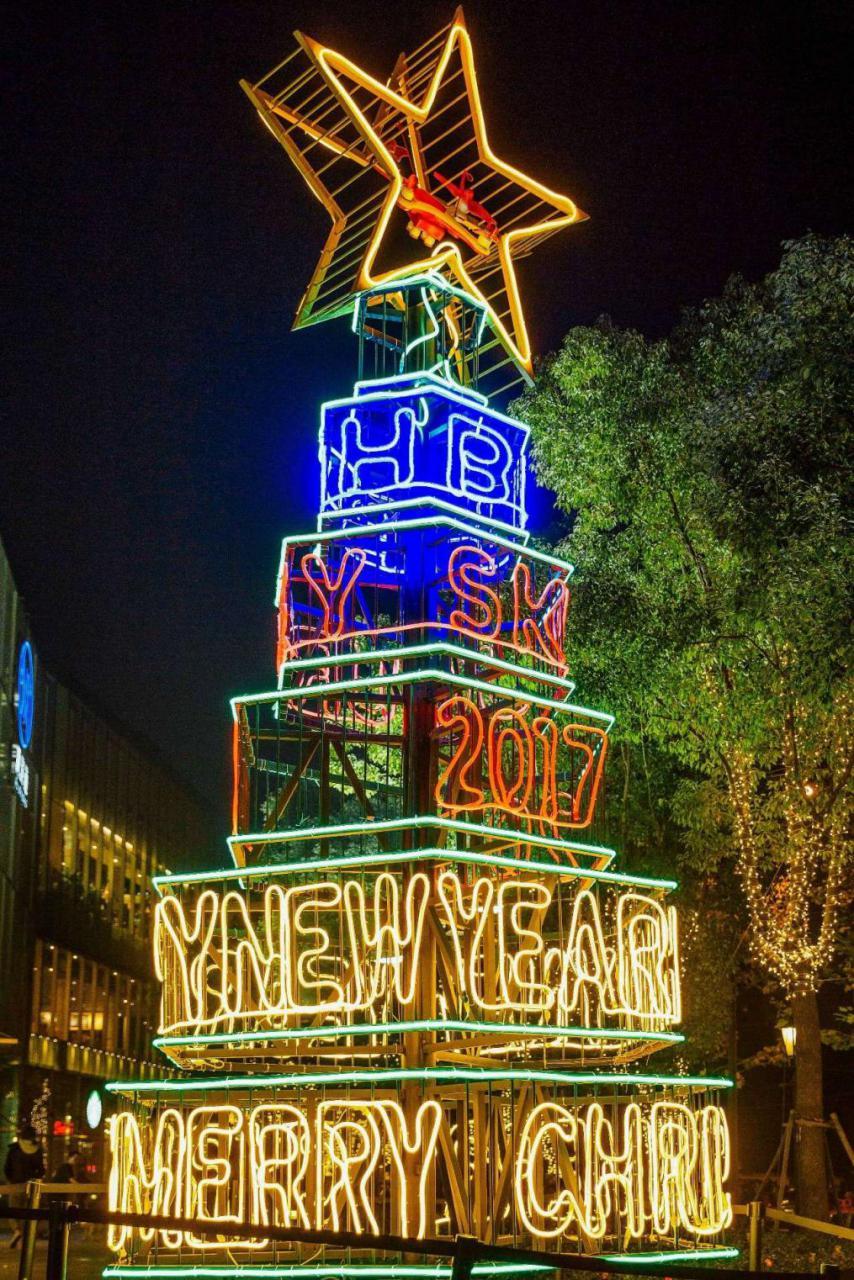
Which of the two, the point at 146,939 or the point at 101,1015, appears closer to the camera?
the point at 101,1015

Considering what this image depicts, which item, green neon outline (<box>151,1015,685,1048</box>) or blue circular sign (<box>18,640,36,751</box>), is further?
blue circular sign (<box>18,640,36,751</box>)

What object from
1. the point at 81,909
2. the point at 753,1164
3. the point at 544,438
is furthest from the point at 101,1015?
the point at 544,438

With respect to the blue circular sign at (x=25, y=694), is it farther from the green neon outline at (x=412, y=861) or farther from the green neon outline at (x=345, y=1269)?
the green neon outline at (x=345, y=1269)

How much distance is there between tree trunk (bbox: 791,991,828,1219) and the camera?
2095 centimetres

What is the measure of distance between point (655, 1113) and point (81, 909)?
114 feet

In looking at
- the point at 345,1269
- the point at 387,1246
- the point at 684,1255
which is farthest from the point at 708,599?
the point at 387,1246

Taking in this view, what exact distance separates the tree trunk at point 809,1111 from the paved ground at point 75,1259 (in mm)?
9431

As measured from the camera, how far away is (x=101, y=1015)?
4909cm

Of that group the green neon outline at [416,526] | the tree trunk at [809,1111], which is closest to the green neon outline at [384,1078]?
the green neon outline at [416,526]

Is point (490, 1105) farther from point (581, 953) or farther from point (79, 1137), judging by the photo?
point (79, 1137)

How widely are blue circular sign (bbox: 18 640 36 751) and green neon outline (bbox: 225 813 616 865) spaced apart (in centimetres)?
2223

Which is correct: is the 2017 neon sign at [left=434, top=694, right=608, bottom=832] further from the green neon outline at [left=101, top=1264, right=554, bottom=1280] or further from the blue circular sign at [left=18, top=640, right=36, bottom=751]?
the blue circular sign at [left=18, top=640, right=36, bottom=751]

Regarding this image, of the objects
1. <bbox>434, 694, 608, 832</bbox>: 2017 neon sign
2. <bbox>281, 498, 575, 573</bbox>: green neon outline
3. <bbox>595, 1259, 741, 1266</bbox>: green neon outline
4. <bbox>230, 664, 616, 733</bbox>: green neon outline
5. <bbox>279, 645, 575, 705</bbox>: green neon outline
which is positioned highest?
<bbox>281, 498, 575, 573</bbox>: green neon outline

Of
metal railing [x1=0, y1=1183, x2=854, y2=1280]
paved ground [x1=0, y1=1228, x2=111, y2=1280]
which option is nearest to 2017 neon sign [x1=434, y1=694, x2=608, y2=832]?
metal railing [x1=0, y1=1183, x2=854, y2=1280]
